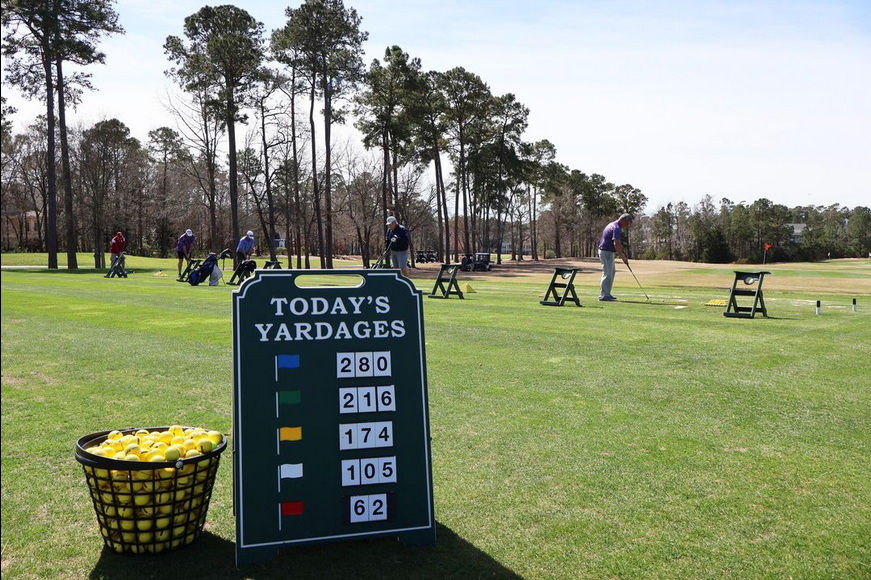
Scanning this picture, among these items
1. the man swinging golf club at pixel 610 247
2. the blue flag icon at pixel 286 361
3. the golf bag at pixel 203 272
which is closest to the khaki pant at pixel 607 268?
the man swinging golf club at pixel 610 247

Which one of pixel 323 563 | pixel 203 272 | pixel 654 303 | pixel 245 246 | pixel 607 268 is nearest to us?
pixel 323 563

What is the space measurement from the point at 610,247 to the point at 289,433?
15533 mm

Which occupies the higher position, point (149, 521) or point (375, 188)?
point (375, 188)

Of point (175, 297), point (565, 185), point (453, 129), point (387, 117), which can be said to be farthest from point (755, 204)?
point (175, 297)

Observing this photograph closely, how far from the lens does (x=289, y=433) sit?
3512 millimetres

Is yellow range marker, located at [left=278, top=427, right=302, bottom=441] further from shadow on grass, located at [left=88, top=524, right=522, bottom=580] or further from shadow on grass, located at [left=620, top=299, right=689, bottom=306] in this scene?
shadow on grass, located at [left=620, top=299, right=689, bottom=306]

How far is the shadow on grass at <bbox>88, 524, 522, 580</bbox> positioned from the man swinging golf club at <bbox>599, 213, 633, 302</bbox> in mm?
14158

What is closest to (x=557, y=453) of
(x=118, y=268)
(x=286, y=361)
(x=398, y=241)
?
(x=286, y=361)

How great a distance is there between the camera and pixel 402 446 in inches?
145

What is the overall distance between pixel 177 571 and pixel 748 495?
343 centimetres

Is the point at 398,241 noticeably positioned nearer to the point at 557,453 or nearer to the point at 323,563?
the point at 557,453

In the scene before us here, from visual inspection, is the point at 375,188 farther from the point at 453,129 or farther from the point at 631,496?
the point at 631,496

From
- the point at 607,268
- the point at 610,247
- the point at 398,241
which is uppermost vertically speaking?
the point at 398,241

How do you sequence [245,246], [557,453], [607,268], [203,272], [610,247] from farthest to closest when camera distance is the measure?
1. [203,272]
2. [245,246]
3. [607,268]
4. [610,247]
5. [557,453]
